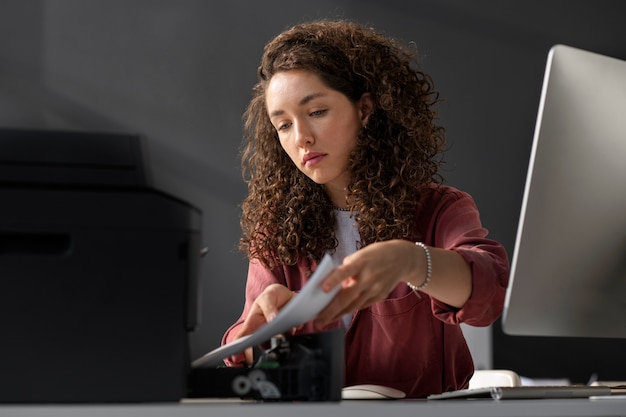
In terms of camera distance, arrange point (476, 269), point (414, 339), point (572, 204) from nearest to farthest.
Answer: point (572, 204) < point (476, 269) < point (414, 339)

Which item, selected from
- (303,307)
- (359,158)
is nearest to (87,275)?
(303,307)

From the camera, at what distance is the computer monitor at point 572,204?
2.96 feet

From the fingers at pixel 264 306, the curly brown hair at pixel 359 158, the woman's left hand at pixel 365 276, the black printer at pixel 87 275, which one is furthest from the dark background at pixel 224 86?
the black printer at pixel 87 275

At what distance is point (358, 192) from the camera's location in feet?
4.98

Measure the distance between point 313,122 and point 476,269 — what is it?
52cm

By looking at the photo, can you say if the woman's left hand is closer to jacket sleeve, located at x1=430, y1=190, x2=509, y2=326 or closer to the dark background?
jacket sleeve, located at x1=430, y1=190, x2=509, y2=326

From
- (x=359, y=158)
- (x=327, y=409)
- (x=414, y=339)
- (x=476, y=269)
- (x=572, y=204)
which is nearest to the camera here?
(x=327, y=409)

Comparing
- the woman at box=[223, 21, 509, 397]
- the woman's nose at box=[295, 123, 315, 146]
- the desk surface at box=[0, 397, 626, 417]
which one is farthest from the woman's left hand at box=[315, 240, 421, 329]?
the woman's nose at box=[295, 123, 315, 146]

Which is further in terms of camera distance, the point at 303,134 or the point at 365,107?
the point at 365,107

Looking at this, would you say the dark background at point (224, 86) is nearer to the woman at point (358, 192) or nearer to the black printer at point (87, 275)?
the woman at point (358, 192)

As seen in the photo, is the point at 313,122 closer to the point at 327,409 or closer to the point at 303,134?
the point at 303,134

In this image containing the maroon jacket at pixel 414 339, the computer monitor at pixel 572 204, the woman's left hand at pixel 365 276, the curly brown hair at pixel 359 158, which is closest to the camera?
the woman's left hand at pixel 365 276

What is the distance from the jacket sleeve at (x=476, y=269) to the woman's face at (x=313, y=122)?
247 millimetres

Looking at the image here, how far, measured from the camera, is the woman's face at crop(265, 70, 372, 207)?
1.44 metres
